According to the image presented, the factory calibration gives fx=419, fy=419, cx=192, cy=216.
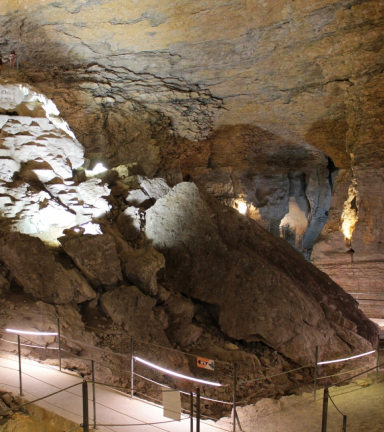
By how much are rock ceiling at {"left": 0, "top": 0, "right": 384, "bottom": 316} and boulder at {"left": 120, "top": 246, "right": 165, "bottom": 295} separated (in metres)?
5.72

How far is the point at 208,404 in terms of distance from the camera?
24.0ft

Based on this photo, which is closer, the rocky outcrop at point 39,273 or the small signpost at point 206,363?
the small signpost at point 206,363

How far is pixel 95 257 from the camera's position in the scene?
27.3 feet

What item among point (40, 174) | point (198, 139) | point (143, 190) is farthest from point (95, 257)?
point (198, 139)

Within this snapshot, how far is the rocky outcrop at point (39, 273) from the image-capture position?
7461 mm

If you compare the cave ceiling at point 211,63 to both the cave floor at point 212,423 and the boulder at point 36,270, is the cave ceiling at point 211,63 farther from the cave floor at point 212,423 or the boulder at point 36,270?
the cave floor at point 212,423

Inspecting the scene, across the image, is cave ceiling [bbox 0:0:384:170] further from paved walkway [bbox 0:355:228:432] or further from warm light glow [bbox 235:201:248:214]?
paved walkway [bbox 0:355:228:432]

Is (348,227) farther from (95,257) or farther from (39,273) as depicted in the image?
(39,273)

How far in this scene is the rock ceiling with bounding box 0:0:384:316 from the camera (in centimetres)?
1014

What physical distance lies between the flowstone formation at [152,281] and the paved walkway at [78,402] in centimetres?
53

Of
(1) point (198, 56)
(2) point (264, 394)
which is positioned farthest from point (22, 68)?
(2) point (264, 394)

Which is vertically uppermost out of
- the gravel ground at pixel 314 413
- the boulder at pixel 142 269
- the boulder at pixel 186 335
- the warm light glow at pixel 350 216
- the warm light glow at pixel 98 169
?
the warm light glow at pixel 98 169

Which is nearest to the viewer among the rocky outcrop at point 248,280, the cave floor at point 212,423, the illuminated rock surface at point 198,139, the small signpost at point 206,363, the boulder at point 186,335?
the cave floor at point 212,423

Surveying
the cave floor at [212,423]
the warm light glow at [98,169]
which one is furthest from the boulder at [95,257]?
the warm light glow at [98,169]
